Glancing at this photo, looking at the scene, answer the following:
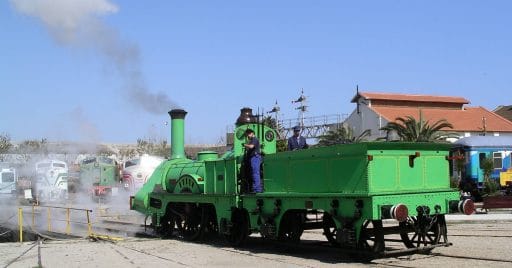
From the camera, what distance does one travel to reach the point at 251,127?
43.5 feet

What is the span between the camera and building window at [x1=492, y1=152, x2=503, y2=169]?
29.6 m

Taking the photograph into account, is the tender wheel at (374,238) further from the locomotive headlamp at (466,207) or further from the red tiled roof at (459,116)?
the red tiled roof at (459,116)

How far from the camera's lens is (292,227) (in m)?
11.6

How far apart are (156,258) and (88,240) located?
4.59 meters

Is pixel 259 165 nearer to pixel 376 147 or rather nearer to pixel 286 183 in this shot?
pixel 286 183

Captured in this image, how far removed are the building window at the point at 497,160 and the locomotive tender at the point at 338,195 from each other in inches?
788

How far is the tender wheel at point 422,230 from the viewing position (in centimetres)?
1021

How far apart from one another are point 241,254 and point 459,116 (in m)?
49.4

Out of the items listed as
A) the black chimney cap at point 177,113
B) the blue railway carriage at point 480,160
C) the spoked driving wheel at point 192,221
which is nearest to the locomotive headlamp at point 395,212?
the spoked driving wheel at point 192,221

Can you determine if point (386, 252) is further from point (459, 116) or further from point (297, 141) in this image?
point (459, 116)

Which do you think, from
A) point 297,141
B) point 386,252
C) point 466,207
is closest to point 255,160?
point 297,141

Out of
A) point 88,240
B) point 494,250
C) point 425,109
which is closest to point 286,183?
point 494,250

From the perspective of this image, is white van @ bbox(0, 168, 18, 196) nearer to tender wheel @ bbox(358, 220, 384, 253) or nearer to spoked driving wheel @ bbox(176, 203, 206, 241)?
spoked driving wheel @ bbox(176, 203, 206, 241)

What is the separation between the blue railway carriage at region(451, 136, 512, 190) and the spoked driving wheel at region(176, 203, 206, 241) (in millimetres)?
17933
